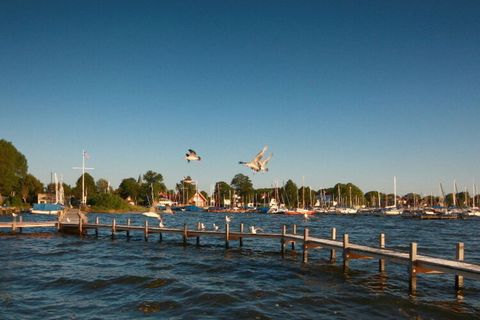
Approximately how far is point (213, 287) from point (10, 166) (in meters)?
98.4

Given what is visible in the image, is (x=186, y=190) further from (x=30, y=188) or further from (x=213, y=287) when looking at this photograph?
(x=213, y=287)

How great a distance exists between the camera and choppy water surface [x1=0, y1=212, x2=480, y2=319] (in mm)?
18203

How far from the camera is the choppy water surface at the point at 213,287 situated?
59.7 ft

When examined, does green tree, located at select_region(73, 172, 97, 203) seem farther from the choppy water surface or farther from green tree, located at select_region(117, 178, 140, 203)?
the choppy water surface

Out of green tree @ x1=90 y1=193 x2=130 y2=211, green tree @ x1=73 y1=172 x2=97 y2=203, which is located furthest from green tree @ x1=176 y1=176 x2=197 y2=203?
green tree @ x1=90 y1=193 x2=130 y2=211

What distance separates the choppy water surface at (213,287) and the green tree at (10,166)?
249ft

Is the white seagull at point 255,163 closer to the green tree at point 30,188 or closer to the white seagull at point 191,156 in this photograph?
the white seagull at point 191,156

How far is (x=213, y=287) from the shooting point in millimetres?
22547

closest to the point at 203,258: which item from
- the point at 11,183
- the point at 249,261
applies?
the point at 249,261

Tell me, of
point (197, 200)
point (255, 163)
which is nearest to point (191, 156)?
point (255, 163)

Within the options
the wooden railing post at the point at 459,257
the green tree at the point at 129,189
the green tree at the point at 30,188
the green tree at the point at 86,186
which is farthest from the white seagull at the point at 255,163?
the green tree at the point at 129,189

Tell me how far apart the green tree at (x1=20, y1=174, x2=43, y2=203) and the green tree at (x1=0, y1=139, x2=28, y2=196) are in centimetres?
659

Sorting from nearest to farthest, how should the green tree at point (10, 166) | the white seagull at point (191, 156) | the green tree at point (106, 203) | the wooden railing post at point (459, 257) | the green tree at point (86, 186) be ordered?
the wooden railing post at point (459, 257)
the white seagull at point (191, 156)
the green tree at point (10, 166)
the green tree at point (106, 203)
the green tree at point (86, 186)

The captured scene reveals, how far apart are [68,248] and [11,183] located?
3024 inches
